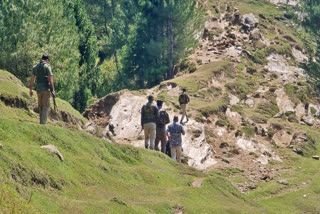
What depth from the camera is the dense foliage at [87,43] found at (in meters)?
37.2

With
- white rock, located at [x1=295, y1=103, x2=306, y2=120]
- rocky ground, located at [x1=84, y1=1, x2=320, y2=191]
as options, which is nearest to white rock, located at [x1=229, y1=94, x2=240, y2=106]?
rocky ground, located at [x1=84, y1=1, x2=320, y2=191]

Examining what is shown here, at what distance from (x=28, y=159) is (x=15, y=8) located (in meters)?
25.2

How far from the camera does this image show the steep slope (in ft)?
97.0

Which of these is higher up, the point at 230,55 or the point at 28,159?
the point at 28,159

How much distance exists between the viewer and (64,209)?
489 inches

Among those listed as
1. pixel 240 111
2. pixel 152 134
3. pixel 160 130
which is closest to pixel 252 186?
pixel 160 130

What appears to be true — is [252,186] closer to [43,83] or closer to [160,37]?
[43,83]

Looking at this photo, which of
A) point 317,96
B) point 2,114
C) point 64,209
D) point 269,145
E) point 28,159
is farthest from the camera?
point 317,96

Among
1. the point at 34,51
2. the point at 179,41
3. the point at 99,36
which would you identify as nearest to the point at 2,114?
the point at 34,51

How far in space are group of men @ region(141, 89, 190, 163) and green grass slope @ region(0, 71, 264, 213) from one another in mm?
2449

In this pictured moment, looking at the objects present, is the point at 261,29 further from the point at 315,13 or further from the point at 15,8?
the point at 15,8

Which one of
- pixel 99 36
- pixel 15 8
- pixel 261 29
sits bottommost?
pixel 99 36

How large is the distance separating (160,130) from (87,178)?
10856mm

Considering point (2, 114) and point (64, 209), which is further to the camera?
point (2, 114)
